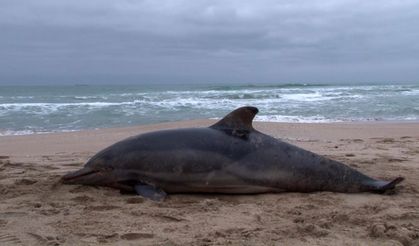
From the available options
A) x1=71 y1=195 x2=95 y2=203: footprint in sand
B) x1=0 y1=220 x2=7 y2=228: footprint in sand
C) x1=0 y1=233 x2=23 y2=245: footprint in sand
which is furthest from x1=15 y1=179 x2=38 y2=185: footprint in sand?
x1=0 y1=233 x2=23 y2=245: footprint in sand

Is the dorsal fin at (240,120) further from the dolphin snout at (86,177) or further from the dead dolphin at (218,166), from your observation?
the dolphin snout at (86,177)

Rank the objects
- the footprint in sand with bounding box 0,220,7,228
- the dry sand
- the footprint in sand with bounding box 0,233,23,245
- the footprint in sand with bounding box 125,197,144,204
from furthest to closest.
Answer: the footprint in sand with bounding box 125,197,144,204 < the footprint in sand with bounding box 0,220,7,228 < the dry sand < the footprint in sand with bounding box 0,233,23,245

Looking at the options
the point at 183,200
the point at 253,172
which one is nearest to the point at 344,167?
the point at 253,172

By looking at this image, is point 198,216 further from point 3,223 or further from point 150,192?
point 3,223

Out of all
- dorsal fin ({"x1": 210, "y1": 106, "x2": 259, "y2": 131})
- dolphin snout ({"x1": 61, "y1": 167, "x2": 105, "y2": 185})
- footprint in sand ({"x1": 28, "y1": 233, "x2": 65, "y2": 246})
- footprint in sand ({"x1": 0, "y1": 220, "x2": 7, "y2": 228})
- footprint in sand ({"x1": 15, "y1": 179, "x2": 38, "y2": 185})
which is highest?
dorsal fin ({"x1": 210, "y1": 106, "x2": 259, "y2": 131})

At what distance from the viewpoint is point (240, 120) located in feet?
18.3

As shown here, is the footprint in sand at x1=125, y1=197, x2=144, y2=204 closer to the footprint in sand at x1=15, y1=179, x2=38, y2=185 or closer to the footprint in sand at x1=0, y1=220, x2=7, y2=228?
the footprint in sand at x1=0, y1=220, x2=7, y2=228

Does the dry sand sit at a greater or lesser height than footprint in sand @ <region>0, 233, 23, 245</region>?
lesser

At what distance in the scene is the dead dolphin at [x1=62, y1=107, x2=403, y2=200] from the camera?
17.6 ft

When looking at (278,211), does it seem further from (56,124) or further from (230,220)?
(56,124)

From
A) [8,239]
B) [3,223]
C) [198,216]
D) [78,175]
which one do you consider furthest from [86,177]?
[8,239]

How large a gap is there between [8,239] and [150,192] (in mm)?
1699

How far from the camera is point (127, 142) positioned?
18.8 ft

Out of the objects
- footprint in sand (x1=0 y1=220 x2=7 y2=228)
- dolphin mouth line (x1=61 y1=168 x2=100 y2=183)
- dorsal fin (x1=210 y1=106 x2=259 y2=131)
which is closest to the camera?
footprint in sand (x1=0 y1=220 x2=7 y2=228)
